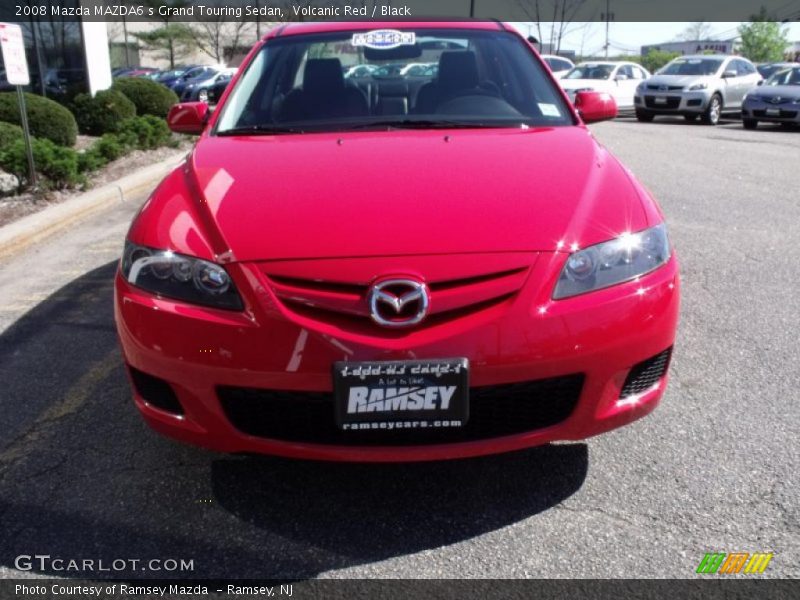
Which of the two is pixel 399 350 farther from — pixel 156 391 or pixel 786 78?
pixel 786 78

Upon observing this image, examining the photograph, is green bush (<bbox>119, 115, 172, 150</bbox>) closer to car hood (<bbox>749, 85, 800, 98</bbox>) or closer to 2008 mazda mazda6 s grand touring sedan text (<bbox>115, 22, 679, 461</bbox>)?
2008 mazda mazda6 s grand touring sedan text (<bbox>115, 22, 679, 461</bbox>)

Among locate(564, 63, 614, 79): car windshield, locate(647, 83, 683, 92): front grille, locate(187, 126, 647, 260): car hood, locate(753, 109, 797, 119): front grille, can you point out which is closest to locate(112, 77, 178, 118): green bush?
locate(564, 63, 614, 79): car windshield

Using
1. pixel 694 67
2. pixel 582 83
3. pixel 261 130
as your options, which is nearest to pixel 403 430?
pixel 261 130

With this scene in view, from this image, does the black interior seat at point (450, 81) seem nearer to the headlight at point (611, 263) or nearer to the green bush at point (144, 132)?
the headlight at point (611, 263)

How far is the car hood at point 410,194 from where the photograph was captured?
229cm

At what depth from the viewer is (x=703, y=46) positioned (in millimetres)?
101188

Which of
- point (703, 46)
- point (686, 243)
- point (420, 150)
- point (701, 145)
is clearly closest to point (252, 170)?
point (420, 150)

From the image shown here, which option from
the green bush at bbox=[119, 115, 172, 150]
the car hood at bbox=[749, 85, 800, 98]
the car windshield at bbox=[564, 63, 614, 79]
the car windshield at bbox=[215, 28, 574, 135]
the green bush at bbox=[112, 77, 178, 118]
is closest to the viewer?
the car windshield at bbox=[215, 28, 574, 135]

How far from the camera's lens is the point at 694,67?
1866 cm

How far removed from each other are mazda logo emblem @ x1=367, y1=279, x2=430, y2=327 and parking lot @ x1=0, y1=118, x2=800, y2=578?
2.29 feet

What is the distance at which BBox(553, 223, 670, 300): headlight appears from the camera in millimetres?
2251

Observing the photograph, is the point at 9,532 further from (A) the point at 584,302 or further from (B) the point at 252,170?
(A) the point at 584,302

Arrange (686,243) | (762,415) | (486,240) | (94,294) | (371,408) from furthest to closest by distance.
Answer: (686,243) → (94,294) → (762,415) → (486,240) → (371,408)

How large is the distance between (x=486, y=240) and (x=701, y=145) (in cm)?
1185
